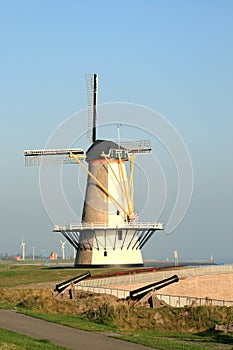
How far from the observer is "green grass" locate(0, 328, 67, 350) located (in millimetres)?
22812

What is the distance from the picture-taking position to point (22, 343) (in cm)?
2375

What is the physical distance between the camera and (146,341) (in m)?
26.4

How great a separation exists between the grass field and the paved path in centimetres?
73

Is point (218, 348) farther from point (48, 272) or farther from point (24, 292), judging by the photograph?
point (48, 272)

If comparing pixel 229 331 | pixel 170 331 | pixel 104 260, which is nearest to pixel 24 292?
pixel 170 331

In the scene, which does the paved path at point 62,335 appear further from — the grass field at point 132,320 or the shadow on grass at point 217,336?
the shadow on grass at point 217,336

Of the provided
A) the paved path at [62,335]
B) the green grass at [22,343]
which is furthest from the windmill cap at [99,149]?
the green grass at [22,343]

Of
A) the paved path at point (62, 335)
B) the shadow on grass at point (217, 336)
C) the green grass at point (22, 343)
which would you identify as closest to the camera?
the green grass at point (22, 343)

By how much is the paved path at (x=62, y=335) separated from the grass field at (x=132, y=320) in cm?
73

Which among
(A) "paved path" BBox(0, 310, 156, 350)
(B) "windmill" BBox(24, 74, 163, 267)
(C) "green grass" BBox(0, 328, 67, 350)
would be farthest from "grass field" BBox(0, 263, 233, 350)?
(B) "windmill" BBox(24, 74, 163, 267)

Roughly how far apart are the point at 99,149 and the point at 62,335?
5425 centimetres

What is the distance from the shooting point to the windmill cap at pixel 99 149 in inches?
3160

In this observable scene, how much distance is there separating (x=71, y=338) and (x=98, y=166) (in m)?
53.8

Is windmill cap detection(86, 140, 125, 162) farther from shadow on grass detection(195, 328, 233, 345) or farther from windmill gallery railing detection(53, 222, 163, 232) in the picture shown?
shadow on grass detection(195, 328, 233, 345)
